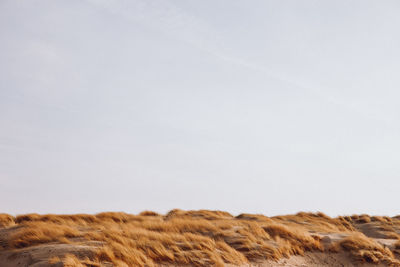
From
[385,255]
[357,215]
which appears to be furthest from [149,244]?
[357,215]

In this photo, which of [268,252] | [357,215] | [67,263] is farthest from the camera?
[357,215]

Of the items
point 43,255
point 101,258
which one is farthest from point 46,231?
point 101,258

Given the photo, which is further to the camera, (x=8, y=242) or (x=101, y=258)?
(x=8, y=242)

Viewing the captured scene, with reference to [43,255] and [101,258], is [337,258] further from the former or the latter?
[43,255]

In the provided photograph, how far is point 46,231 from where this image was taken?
27.1ft

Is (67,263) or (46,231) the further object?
(46,231)

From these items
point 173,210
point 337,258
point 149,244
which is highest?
point 173,210

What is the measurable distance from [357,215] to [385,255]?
46.2 ft

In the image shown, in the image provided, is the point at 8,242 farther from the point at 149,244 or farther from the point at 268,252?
the point at 268,252

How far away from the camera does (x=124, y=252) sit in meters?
6.61

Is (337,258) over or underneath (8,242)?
underneath

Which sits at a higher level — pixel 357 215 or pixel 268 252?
pixel 357 215

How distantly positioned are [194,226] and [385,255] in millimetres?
5328

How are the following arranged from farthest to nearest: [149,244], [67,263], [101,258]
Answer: [149,244] → [101,258] → [67,263]
